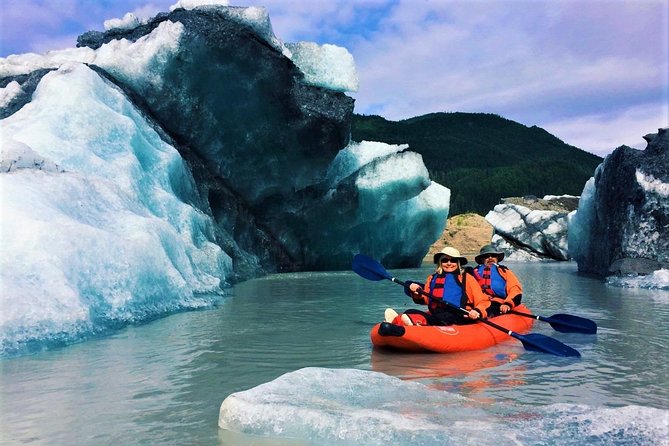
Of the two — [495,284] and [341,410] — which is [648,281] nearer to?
[495,284]

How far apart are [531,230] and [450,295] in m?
24.0

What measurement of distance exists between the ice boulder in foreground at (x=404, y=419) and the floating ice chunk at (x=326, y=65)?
12.8 metres

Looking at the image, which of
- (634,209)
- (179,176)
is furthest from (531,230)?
(179,176)

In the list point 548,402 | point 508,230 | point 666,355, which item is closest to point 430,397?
point 548,402

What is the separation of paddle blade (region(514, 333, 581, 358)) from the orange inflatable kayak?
416mm

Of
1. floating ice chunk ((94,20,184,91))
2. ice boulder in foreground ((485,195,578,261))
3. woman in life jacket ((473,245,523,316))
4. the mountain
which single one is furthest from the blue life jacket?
the mountain

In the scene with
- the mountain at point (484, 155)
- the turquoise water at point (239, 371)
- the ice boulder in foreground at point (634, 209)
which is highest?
the mountain at point (484, 155)

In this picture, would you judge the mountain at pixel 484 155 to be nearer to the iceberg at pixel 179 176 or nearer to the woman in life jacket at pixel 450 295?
the iceberg at pixel 179 176

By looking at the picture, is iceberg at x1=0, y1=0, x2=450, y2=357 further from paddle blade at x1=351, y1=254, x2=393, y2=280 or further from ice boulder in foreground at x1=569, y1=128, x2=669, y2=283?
ice boulder in foreground at x1=569, y1=128, x2=669, y2=283

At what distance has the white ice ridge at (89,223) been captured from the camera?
5574 millimetres

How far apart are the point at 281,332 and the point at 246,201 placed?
986cm

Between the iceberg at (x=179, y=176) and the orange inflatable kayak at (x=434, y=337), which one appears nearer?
the orange inflatable kayak at (x=434, y=337)

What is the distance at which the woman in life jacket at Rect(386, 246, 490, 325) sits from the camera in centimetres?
601

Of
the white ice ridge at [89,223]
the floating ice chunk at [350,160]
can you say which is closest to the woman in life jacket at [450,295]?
the white ice ridge at [89,223]
